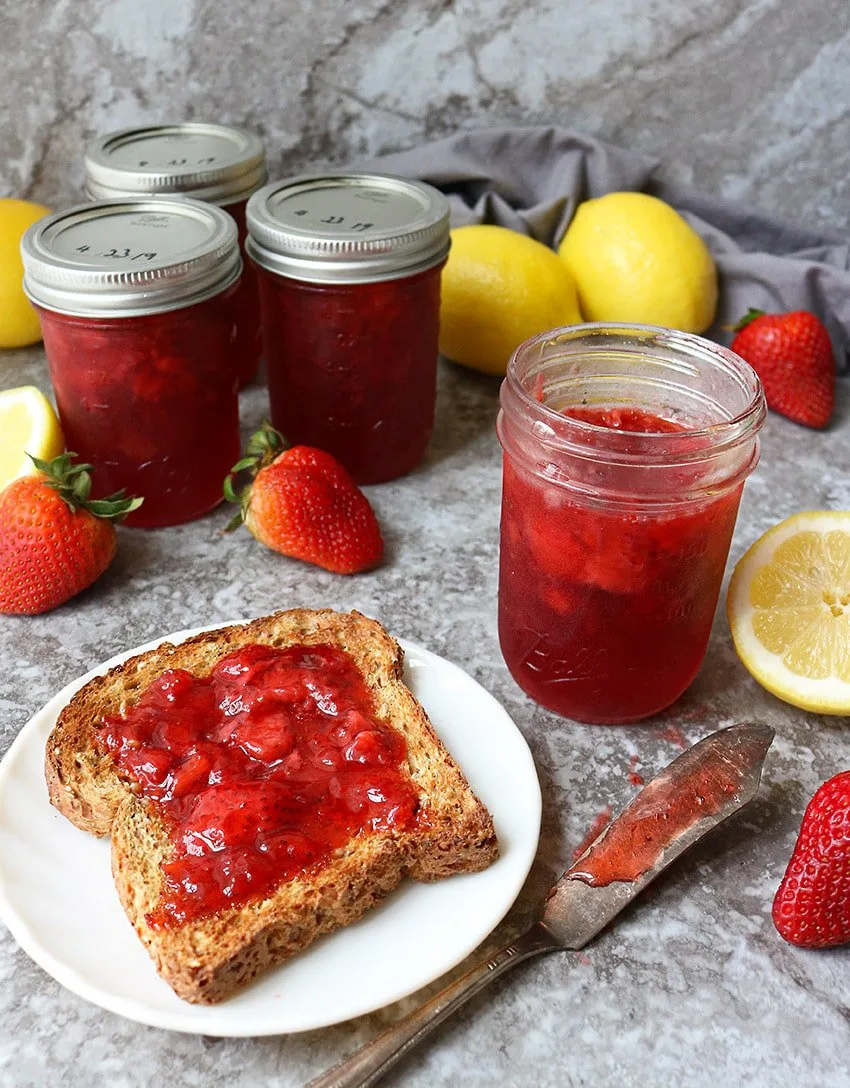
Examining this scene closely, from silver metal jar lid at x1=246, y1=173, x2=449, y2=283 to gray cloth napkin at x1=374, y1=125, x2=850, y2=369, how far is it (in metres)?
0.62

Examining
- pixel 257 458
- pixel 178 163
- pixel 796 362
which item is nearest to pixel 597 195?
pixel 796 362

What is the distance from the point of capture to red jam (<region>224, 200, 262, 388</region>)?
245 centimetres

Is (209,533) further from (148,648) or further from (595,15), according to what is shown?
(595,15)

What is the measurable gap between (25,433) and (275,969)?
1.20 m

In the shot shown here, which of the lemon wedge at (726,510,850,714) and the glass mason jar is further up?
the glass mason jar

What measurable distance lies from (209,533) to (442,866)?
103 centimetres

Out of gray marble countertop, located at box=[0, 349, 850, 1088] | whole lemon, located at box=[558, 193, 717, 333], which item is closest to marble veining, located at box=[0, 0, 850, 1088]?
gray marble countertop, located at box=[0, 349, 850, 1088]

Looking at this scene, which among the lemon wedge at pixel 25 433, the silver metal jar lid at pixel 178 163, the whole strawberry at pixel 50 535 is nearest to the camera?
the whole strawberry at pixel 50 535

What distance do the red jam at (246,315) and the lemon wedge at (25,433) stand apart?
1.80 feet

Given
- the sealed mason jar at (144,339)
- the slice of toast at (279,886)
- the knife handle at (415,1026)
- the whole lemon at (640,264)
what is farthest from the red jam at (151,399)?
the knife handle at (415,1026)

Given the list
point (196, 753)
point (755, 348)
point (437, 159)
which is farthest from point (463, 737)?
point (437, 159)

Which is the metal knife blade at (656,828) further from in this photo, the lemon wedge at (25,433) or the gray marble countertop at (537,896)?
the lemon wedge at (25,433)

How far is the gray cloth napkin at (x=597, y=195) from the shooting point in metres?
2.76

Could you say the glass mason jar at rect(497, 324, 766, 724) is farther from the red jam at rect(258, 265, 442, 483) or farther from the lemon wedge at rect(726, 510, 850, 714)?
the red jam at rect(258, 265, 442, 483)
